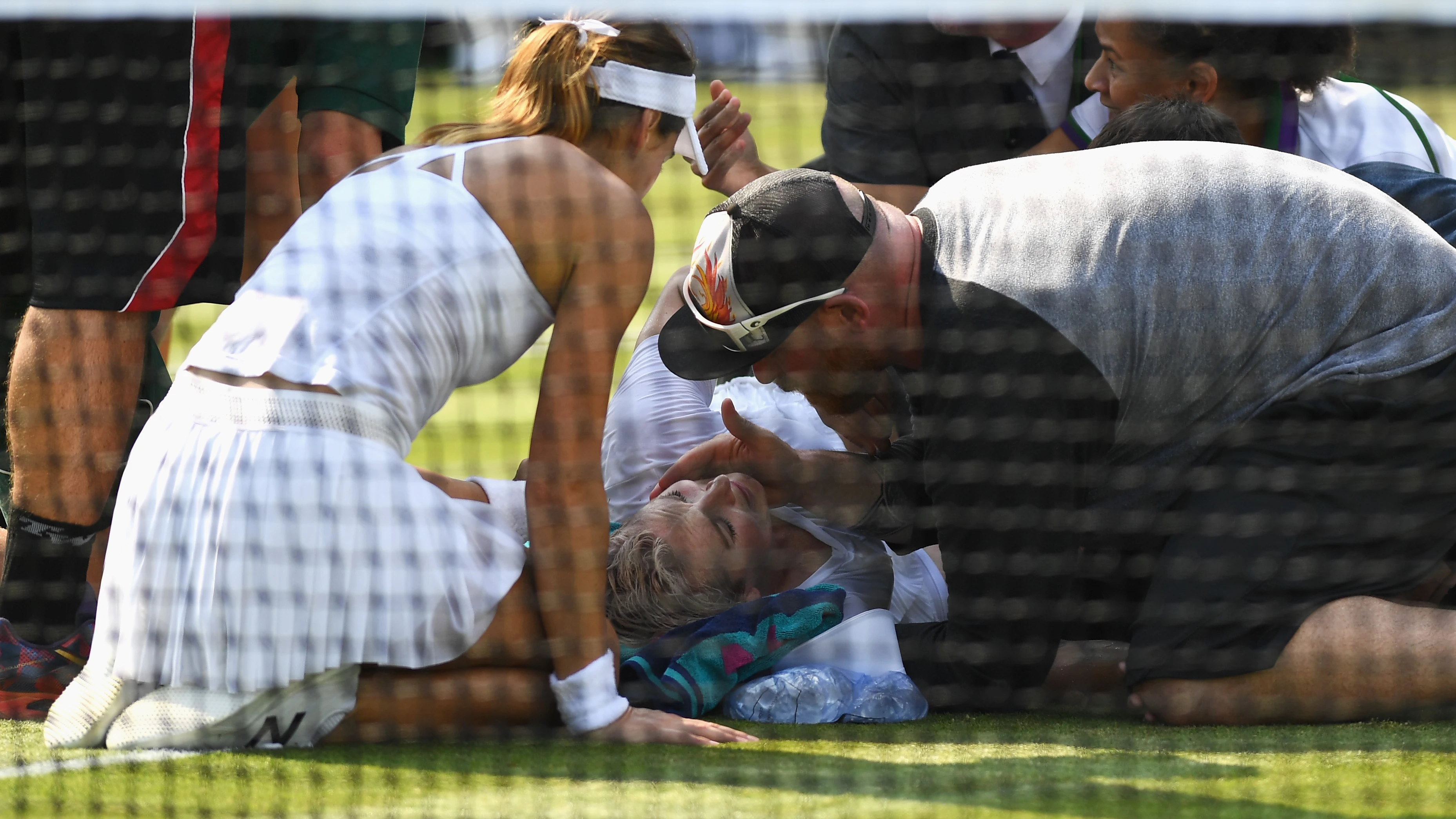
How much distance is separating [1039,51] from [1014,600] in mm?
2054

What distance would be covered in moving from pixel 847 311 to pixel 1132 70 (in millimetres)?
1323

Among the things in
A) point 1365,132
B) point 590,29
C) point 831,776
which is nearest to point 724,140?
point 590,29

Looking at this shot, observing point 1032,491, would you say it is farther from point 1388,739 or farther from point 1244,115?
point 1244,115

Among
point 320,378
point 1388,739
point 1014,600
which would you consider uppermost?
point 320,378

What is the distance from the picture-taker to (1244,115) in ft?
11.0

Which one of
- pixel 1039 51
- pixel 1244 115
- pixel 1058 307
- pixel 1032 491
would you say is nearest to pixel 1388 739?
pixel 1032 491

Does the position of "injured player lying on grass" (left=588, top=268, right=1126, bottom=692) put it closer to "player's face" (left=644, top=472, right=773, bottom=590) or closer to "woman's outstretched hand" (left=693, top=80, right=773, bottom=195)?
"player's face" (left=644, top=472, right=773, bottom=590)

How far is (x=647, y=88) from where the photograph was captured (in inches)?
98.0

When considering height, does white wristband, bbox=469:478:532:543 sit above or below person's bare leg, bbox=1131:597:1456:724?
above

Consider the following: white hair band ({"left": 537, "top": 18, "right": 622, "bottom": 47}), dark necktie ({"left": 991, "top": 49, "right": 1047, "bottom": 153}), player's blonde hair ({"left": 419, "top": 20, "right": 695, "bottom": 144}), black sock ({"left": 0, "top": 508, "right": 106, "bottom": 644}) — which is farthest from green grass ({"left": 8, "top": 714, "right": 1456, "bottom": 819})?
dark necktie ({"left": 991, "top": 49, "right": 1047, "bottom": 153})

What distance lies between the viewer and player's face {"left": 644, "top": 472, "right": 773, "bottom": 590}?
2.79 metres

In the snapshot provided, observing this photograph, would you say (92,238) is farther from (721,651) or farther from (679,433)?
(721,651)

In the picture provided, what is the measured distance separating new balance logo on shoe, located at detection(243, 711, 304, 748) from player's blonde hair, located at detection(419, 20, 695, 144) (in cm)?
97

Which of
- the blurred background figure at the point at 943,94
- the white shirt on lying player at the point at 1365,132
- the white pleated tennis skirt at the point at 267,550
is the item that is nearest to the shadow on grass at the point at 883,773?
the white pleated tennis skirt at the point at 267,550
